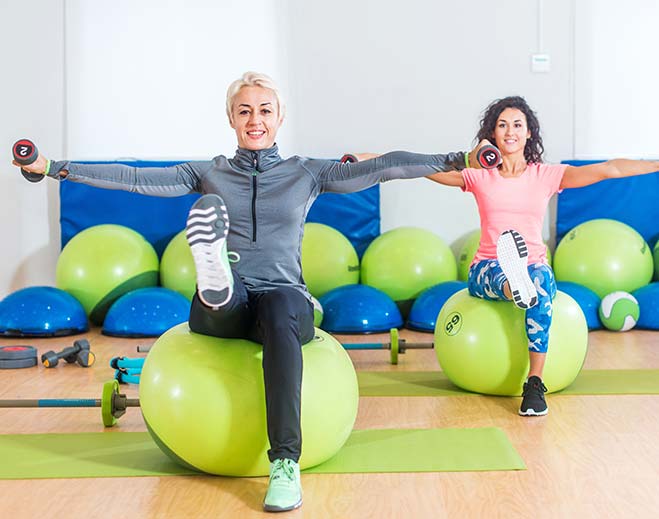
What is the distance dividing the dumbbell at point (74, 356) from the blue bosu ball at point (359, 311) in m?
1.64

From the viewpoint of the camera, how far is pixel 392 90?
6805 mm

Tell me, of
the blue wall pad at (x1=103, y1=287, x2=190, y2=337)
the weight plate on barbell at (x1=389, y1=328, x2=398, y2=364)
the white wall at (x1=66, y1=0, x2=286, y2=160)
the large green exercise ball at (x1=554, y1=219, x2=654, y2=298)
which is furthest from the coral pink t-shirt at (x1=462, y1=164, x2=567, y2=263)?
the white wall at (x1=66, y1=0, x2=286, y2=160)

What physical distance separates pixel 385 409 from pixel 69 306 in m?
2.87

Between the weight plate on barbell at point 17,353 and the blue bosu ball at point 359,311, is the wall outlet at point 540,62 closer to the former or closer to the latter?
the blue bosu ball at point 359,311

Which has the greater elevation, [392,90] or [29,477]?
[392,90]

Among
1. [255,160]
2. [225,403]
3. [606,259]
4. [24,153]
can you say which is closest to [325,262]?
[606,259]

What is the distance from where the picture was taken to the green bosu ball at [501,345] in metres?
3.77

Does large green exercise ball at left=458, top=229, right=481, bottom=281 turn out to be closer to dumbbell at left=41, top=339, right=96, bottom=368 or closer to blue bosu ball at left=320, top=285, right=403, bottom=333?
blue bosu ball at left=320, top=285, right=403, bottom=333

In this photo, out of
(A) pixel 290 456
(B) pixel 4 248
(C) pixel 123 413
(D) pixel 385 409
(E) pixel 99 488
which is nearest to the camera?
(A) pixel 290 456

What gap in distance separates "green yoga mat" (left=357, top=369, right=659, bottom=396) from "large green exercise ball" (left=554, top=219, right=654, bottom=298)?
5.33 feet

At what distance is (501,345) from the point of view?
12.4ft

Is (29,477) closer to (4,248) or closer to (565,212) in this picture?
(4,248)

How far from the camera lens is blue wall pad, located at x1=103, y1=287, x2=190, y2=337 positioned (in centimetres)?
567

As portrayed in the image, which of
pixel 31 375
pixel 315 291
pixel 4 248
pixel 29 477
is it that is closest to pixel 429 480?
pixel 29 477
